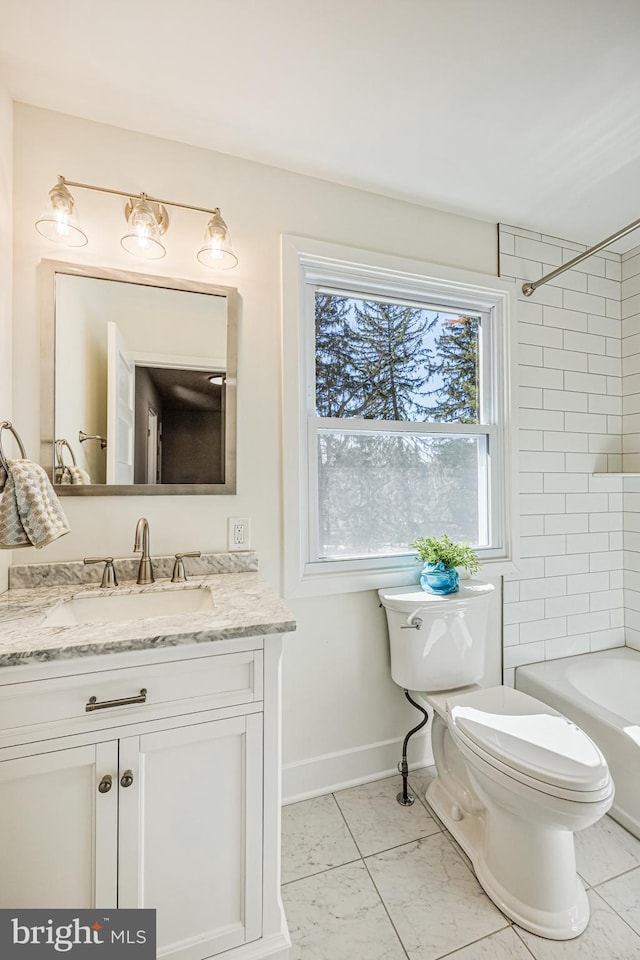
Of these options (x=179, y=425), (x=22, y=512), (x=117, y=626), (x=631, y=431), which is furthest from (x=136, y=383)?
(x=631, y=431)

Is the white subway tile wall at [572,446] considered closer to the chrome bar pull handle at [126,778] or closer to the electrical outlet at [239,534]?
the electrical outlet at [239,534]

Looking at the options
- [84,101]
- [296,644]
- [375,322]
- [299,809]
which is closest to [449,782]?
[299,809]

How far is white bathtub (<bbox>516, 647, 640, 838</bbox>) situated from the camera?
1.52m

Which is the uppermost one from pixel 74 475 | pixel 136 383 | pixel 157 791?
pixel 136 383

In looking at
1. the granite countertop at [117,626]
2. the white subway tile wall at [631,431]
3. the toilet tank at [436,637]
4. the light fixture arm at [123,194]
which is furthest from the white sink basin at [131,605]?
the white subway tile wall at [631,431]

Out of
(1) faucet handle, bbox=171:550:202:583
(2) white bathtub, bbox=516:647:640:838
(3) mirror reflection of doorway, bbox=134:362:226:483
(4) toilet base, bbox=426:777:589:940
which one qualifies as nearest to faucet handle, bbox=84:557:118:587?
(1) faucet handle, bbox=171:550:202:583

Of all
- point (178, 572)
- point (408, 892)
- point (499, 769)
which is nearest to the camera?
point (499, 769)

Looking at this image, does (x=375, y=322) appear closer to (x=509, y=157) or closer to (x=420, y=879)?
(x=509, y=157)

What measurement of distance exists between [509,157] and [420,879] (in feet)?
8.21

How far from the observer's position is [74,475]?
1.39 meters

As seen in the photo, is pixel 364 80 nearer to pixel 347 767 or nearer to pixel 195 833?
pixel 195 833

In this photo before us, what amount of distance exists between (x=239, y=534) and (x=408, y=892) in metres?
1.22

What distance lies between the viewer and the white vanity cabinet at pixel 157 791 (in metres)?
0.90

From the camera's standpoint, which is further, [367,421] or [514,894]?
[367,421]
